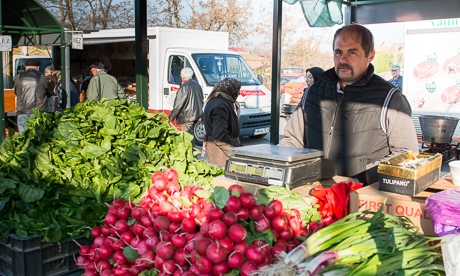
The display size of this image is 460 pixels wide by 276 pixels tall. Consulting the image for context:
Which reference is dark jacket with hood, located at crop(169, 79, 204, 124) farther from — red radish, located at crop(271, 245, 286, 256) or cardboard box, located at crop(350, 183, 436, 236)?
red radish, located at crop(271, 245, 286, 256)

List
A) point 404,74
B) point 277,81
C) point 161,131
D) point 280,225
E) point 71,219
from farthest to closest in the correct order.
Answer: point 404,74 < point 277,81 < point 161,131 < point 71,219 < point 280,225

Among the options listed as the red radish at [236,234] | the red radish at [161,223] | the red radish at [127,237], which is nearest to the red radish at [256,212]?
the red radish at [236,234]

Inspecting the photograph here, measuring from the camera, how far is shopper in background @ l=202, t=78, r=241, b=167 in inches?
224

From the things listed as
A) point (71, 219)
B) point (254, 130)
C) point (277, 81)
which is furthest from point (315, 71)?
point (71, 219)

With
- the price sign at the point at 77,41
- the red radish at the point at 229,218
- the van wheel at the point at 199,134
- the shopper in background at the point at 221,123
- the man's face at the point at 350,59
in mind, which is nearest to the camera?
the red radish at the point at 229,218

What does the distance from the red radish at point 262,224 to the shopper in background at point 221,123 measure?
347 cm

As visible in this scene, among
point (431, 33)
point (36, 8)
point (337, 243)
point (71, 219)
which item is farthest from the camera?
point (36, 8)

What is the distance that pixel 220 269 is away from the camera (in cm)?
205

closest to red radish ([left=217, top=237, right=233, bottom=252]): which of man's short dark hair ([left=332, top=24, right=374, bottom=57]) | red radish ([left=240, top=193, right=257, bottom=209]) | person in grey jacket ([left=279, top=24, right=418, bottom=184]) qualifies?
red radish ([left=240, top=193, right=257, bottom=209])

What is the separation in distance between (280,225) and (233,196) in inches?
9.9

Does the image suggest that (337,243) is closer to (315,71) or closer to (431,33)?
(315,71)

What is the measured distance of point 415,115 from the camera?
32.4ft

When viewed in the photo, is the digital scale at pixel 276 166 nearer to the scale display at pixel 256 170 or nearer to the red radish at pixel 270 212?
the scale display at pixel 256 170

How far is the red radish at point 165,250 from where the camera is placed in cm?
221
